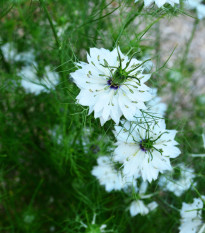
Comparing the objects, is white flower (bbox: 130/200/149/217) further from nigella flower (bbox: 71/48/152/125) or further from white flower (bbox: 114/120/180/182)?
nigella flower (bbox: 71/48/152/125)

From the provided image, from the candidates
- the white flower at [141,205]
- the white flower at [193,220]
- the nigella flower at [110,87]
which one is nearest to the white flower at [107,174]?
the white flower at [141,205]

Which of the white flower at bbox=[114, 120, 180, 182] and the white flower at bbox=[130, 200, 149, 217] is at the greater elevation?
the white flower at bbox=[114, 120, 180, 182]

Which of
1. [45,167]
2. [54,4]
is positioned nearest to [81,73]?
[54,4]

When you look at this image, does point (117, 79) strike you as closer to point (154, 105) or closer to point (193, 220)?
point (154, 105)

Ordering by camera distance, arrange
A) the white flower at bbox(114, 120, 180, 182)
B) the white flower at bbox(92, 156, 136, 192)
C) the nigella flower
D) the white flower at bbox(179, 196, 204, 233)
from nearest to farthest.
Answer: the nigella flower → the white flower at bbox(114, 120, 180, 182) → the white flower at bbox(179, 196, 204, 233) → the white flower at bbox(92, 156, 136, 192)

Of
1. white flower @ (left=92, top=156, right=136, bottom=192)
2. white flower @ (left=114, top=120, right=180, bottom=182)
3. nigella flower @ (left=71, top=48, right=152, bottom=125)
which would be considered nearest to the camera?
nigella flower @ (left=71, top=48, right=152, bottom=125)

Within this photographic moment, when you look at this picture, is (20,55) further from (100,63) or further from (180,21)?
(180,21)

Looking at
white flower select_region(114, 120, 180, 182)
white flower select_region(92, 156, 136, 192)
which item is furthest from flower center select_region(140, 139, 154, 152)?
white flower select_region(92, 156, 136, 192)
